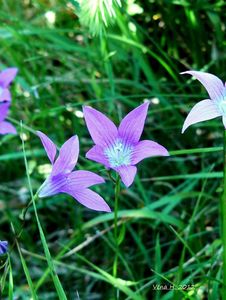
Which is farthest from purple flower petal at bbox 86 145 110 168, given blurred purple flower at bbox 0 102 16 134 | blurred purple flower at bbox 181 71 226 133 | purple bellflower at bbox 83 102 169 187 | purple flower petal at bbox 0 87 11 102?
purple flower petal at bbox 0 87 11 102

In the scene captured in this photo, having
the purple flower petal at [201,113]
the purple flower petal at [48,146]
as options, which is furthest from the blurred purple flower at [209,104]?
the purple flower petal at [48,146]

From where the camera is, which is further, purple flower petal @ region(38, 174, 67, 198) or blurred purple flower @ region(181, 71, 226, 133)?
purple flower petal @ region(38, 174, 67, 198)

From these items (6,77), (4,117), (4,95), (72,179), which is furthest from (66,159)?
(6,77)

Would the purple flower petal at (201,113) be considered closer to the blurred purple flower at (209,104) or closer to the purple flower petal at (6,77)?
the blurred purple flower at (209,104)

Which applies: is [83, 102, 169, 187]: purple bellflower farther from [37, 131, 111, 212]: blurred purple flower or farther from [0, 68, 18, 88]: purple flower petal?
[0, 68, 18, 88]: purple flower petal

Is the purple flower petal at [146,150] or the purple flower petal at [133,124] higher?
the purple flower petal at [133,124]

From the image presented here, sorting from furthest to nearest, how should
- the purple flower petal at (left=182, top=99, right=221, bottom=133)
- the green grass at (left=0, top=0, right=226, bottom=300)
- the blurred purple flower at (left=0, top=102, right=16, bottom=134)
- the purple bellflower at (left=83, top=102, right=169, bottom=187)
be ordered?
the green grass at (left=0, top=0, right=226, bottom=300) < the blurred purple flower at (left=0, top=102, right=16, bottom=134) < the purple bellflower at (left=83, top=102, right=169, bottom=187) < the purple flower petal at (left=182, top=99, right=221, bottom=133)

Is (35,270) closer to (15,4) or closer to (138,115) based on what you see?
(138,115)
